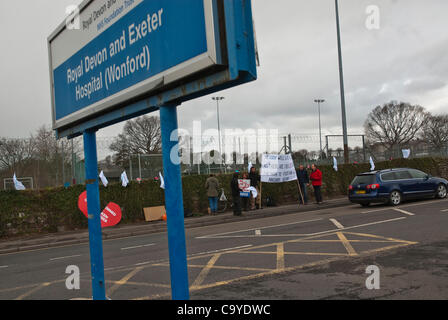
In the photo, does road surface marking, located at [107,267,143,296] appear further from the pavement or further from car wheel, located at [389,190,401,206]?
car wheel, located at [389,190,401,206]

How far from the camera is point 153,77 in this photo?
251 centimetres

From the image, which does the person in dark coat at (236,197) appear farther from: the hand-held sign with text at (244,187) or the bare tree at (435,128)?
the bare tree at (435,128)

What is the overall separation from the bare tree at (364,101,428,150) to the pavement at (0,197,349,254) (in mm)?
63236

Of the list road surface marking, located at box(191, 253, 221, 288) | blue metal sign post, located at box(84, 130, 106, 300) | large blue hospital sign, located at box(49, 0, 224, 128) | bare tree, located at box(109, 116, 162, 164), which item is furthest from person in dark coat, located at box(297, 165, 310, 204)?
bare tree, located at box(109, 116, 162, 164)

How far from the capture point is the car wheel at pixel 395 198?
16328mm

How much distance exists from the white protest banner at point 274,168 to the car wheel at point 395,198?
4784mm

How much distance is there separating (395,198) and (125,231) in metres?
10.8

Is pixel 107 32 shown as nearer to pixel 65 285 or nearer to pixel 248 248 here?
pixel 65 285

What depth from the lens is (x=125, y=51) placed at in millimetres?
2801

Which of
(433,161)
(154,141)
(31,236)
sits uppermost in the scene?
(154,141)

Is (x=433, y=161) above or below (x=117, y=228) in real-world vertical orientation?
above

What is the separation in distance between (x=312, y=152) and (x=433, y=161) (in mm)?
10131

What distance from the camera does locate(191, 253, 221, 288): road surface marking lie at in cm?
619

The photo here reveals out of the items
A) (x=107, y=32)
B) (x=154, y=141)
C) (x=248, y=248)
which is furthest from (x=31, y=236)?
(x=154, y=141)
